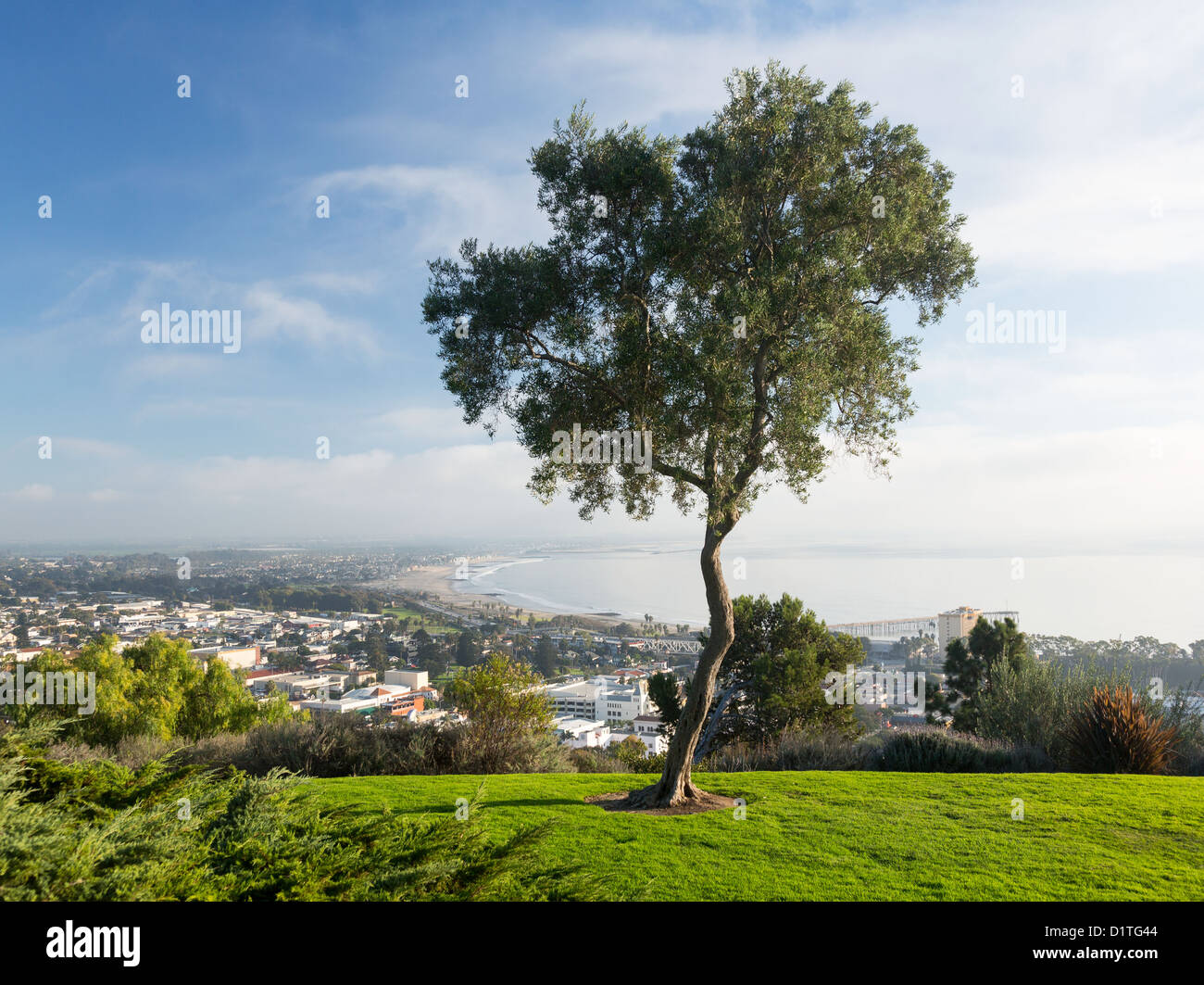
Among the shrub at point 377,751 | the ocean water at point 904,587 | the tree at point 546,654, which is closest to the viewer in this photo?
the shrub at point 377,751

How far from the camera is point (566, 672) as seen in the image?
95.9 ft

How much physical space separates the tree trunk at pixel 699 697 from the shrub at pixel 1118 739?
285 inches

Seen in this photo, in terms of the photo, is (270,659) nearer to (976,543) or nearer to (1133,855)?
(1133,855)

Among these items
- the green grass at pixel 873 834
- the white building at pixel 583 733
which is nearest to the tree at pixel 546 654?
the white building at pixel 583 733

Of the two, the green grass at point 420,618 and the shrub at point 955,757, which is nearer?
the shrub at point 955,757

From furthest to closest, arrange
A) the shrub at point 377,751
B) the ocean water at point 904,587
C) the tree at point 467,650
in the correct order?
the ocean water at point 904,587 < the tree at point 467,650 < the shrub at point 377,751

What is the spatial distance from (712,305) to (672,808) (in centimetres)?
625

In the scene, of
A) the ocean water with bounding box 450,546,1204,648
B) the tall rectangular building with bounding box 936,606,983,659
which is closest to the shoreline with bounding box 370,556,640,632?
the ocean water with bounding box 450,546,1204,648

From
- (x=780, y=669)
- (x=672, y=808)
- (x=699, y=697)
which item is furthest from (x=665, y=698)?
(x=672, y=808)

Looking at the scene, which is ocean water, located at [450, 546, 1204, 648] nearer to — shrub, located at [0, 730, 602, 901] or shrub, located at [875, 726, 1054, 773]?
shrub, located at [875, 726, 1054, 773]

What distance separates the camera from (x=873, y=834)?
7.14 m

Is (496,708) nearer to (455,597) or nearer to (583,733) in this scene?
(583,733)

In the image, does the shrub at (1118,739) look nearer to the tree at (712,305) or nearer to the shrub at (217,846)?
the tree at (712,305)

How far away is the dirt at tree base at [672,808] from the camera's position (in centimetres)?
825
